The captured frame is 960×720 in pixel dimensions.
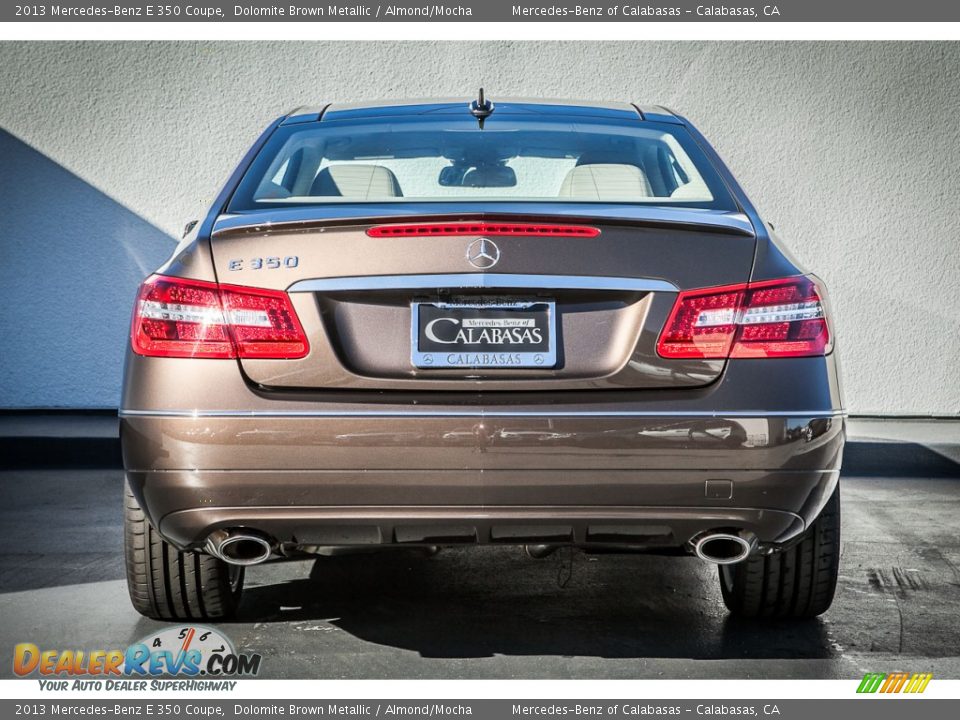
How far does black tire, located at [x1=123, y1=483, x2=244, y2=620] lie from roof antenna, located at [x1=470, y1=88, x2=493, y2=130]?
64.7 inches

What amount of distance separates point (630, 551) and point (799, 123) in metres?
5.65

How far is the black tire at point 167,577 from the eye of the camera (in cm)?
310

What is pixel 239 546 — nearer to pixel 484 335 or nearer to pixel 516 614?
pixel 484 335

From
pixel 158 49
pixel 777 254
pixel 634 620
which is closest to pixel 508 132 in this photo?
pixel 777 254

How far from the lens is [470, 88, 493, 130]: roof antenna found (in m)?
3.53

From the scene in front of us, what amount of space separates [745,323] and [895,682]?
3.63 ft

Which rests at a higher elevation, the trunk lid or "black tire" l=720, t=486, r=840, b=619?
the trunk lid

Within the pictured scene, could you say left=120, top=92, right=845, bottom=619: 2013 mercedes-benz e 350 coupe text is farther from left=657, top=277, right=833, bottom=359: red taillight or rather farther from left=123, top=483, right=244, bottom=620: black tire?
left=123, top=483, right=244, bottom=620: black tire

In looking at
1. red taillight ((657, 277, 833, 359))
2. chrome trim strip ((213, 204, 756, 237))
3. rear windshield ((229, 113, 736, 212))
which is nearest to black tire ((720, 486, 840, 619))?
red taillight ((657, 277, 833, 359))

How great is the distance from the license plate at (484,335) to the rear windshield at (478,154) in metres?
0.76

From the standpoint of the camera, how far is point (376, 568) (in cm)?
405

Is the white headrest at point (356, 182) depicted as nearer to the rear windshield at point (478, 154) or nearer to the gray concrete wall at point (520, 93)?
the rear windshield at point (478, 154)

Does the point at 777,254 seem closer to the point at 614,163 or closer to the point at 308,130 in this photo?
the point at 614,163

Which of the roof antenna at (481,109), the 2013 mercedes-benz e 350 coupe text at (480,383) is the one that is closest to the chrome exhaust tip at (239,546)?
the 2013 mercedes-benz e 350 coupe text at (480,383)
